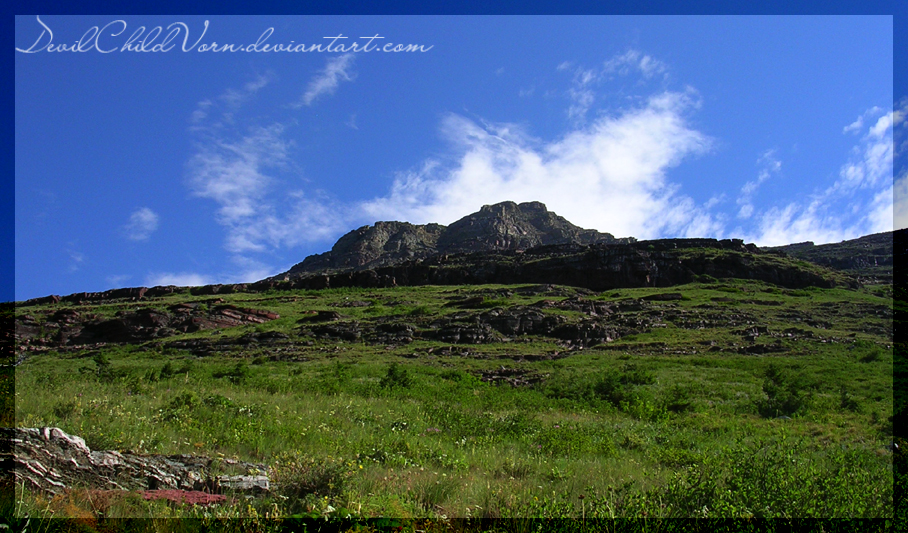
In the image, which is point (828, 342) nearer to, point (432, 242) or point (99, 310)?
point (99, 310)

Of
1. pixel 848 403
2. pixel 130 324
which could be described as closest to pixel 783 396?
pixel 848 403

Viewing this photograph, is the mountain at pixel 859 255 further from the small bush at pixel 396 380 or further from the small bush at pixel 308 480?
the small bush at pixel 308 480

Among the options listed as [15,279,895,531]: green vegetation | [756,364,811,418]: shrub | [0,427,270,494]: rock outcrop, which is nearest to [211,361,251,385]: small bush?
[15,279,895,531]: green vegetation

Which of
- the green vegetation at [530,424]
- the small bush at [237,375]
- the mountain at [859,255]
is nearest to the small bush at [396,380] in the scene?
→ the green vegetation at [530,424]

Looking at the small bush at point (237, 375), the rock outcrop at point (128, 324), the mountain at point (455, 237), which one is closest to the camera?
the small bush at point (237, 375)

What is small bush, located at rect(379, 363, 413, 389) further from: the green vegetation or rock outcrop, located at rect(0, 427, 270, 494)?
rock outcrop, located at rect(0, 427, 270, 494)

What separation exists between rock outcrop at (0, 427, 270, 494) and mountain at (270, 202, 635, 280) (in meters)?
144

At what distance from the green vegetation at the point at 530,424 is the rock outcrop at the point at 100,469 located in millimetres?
519

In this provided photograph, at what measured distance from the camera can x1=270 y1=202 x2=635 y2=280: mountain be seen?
520 feet

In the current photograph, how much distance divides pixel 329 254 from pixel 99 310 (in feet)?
354

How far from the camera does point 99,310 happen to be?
214 ft

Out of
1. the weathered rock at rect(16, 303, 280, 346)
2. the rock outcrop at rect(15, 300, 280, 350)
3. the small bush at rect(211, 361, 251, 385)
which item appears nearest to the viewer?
the small bush at rect(211, 361, 251, 385)

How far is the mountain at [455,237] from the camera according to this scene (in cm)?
15850

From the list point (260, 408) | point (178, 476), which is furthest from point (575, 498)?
point (260, 408)
